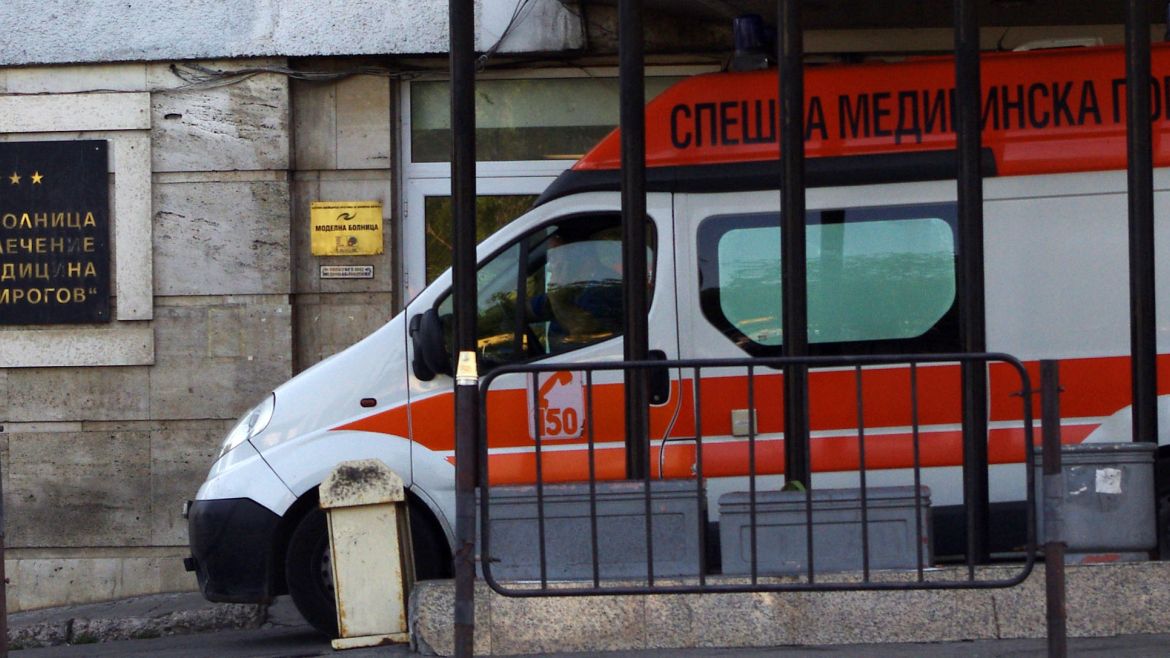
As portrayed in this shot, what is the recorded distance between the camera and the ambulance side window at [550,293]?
6699mm

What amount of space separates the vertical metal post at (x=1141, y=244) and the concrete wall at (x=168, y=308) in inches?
207

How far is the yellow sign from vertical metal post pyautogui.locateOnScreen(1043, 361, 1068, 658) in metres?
6.06

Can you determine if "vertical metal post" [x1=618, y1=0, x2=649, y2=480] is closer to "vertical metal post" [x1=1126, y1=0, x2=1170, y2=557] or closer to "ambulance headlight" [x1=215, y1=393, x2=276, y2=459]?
"ambulance headlight" [x1=215, y1=393, x2=276, y2=459]

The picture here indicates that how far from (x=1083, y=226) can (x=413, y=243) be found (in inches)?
194

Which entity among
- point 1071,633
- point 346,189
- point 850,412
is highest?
point 346,189

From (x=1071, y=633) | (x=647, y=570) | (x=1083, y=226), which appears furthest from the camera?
(x=1083, y=226)

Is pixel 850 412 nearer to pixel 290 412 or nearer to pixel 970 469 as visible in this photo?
pixel 970 469

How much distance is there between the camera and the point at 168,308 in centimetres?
975

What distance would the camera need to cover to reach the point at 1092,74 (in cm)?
678

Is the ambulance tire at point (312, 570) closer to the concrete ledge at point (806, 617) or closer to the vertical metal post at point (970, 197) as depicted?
the concrete ledge at point (806, 617)

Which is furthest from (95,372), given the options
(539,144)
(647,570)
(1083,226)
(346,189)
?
(1083,226)

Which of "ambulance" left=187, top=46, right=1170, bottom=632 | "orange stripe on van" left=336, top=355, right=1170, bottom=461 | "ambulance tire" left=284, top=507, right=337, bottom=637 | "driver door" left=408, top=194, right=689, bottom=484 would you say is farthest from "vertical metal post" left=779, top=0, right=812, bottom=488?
"ambulance tire" left=284, top=507, right=337, bottom=637

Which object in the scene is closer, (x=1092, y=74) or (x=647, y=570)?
(x=647, y=570)

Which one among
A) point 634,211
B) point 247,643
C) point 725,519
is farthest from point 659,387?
point 247,643
